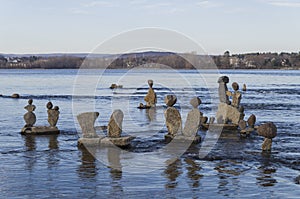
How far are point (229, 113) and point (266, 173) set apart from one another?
1089 centimetres

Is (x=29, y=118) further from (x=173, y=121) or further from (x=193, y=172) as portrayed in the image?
(x=193, y=172)

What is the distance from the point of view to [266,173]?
1520 centimetres

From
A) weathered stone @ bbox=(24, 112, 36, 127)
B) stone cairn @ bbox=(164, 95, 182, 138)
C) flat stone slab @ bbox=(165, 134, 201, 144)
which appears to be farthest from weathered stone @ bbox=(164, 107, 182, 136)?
weathered stone @ bbox=(24, 112, 36, 127)

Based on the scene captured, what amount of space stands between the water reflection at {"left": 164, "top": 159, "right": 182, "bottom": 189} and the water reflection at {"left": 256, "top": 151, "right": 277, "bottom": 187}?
232cm

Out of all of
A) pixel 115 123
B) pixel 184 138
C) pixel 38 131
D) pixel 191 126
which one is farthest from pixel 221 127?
pixel 38 131

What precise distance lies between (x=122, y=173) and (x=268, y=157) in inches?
224

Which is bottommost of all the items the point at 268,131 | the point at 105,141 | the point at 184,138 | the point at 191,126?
the point at 184,138

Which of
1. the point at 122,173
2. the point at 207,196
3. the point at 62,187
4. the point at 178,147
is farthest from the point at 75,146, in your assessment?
the point at 207,196

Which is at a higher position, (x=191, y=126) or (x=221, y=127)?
(x=191, y=126)

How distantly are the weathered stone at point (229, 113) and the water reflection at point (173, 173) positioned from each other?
905cm

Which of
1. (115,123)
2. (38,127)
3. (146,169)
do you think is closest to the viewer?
(146,169)

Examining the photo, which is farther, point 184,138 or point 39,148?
point 184,138

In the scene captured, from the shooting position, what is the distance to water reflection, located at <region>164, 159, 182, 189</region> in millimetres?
13727

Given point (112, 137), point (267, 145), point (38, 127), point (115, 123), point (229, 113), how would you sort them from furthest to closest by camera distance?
point (229, 113)
point (38, 127)
point (112, 137)
point (115, 123)
point (267, 145)
